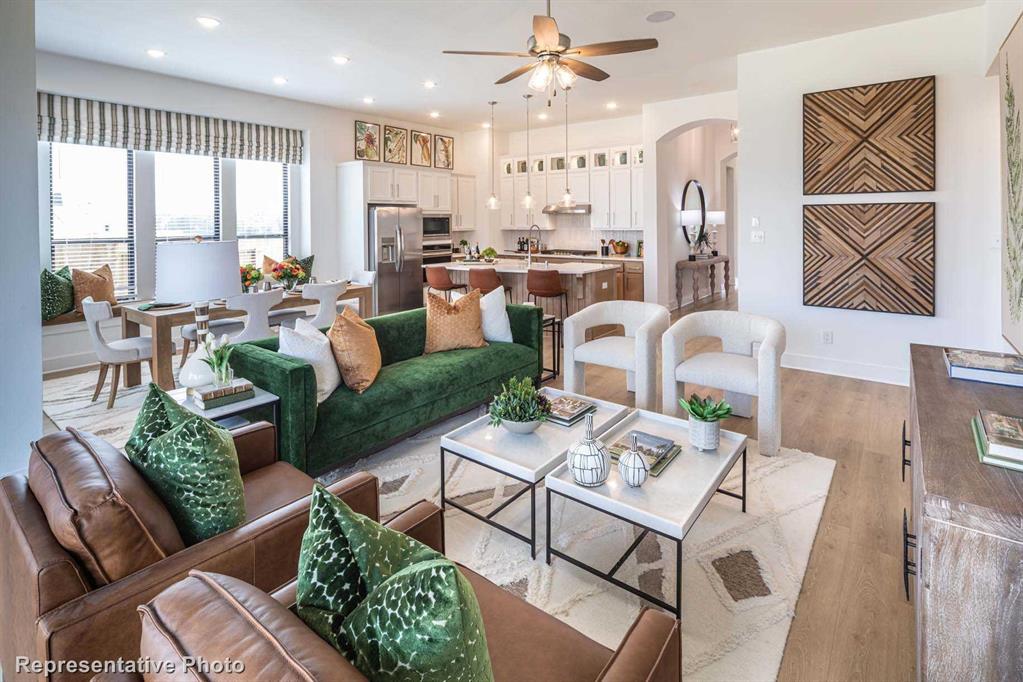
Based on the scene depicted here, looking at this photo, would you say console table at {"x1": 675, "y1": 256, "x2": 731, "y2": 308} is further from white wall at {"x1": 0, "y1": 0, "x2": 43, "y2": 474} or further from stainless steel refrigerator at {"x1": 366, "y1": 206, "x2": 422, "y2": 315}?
white wall at {"x1": 0, "y1": 0, "x2": 43, "y2": 474}

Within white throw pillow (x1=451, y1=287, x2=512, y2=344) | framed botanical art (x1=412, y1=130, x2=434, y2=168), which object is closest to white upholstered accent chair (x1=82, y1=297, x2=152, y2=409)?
white throw pillow (x1=451, y1=287, x2=512, y2=344)

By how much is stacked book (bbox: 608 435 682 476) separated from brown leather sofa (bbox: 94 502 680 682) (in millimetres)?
1005

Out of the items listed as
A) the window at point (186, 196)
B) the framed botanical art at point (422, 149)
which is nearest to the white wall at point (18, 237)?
the window at point (186, 196)

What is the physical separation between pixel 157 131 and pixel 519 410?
575 centimetres

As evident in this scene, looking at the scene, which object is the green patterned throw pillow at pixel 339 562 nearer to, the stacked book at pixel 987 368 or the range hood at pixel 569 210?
the stacked book at pixel 987 368

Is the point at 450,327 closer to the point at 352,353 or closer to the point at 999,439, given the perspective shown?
the point at 352,353

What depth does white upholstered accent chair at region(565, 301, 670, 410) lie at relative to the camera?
3668 mm

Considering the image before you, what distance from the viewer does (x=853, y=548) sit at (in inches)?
92.1

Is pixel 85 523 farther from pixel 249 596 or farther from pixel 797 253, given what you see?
pixel 797 253

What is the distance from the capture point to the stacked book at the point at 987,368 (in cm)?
191

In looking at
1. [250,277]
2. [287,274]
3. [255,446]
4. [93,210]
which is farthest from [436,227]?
[255,446]

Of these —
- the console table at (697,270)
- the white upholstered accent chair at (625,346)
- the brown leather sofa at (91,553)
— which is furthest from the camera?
the console table at (697,270)

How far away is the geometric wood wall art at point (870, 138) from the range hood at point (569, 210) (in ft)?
13.3

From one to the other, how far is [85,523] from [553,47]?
3246mm
